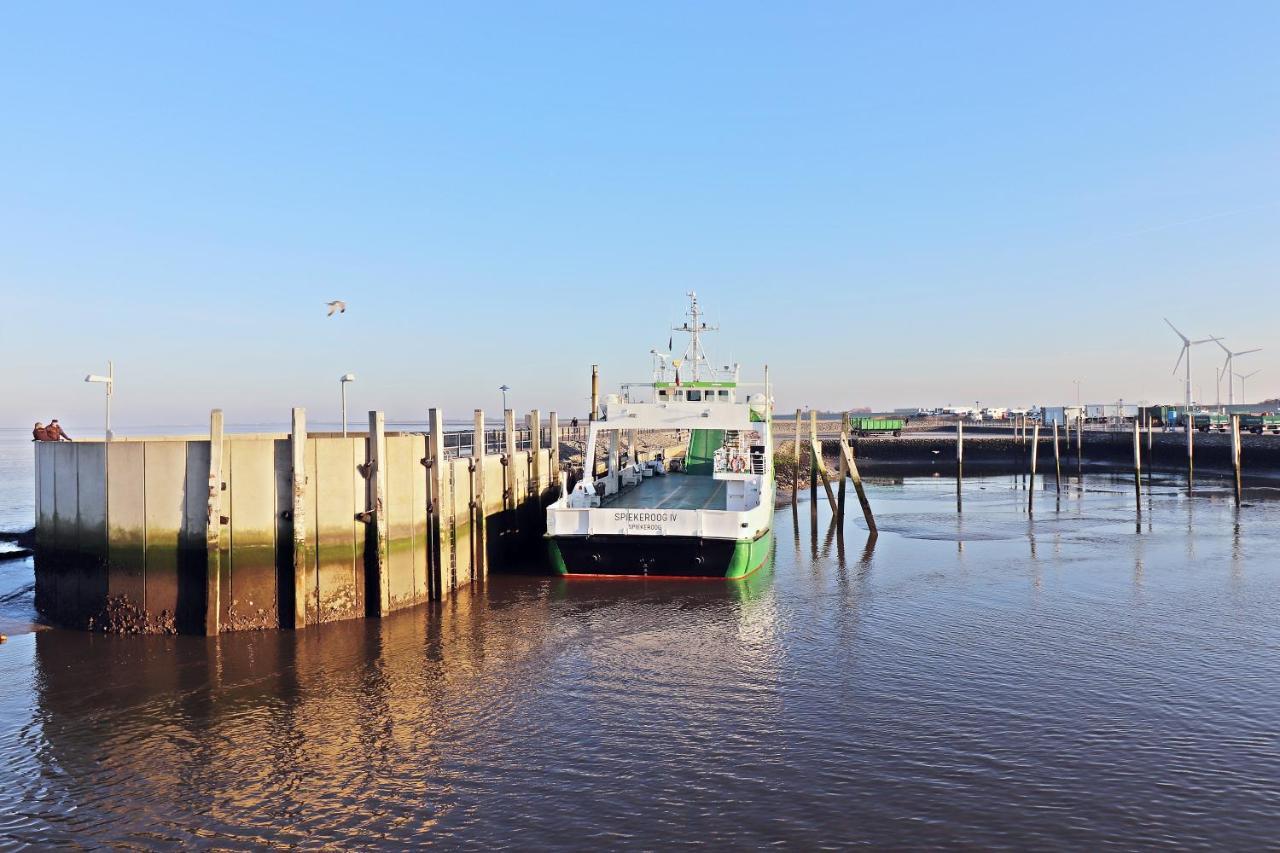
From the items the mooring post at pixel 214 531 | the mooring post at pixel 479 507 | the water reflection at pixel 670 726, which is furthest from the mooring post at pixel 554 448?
the mooring post at pixel 214 531

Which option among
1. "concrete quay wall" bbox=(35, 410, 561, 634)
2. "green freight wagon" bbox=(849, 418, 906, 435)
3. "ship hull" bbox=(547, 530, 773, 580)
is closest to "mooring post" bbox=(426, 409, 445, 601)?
"concrete quay wall" bbox=(35, 410, 561, 634)

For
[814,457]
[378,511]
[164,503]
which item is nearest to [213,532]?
[164,503]

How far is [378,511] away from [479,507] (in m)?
5.88

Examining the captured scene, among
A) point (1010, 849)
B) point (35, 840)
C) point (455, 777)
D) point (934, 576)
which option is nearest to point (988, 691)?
point (1010, 849)

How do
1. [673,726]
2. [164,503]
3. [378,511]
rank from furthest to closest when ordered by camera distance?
[378,511] → [164,503] → [673,726]

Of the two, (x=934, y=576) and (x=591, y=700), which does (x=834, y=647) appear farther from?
(x=934, y=576)

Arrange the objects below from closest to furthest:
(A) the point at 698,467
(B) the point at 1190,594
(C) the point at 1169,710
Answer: (C) the point at 1169,710, (B) the point at 1190,594, (A) the point at 698,467

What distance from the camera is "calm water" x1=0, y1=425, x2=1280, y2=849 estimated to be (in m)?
9.72

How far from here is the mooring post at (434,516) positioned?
811 inches

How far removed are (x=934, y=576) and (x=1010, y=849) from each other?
16984 mm

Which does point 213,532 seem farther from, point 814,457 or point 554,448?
point 814,457

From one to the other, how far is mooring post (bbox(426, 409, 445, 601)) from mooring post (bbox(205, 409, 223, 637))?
5017 millimetres

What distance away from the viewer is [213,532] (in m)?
16.5

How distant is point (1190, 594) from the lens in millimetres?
22109
